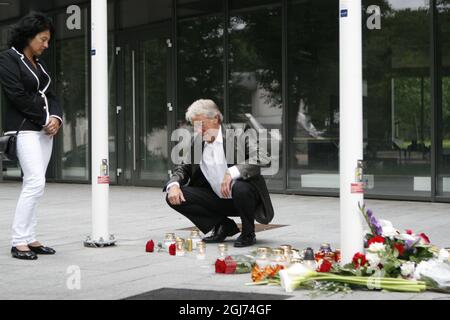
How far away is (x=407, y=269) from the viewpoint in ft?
15.6

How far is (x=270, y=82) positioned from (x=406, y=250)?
7.94 metres

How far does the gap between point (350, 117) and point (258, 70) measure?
7.70m

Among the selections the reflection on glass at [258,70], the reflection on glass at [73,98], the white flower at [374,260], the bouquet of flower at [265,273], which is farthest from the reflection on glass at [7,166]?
the white flower at [374,260]

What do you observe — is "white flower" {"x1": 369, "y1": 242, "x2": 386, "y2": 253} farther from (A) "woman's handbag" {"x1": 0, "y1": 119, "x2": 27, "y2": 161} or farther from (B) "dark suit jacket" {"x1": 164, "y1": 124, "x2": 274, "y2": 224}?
(A) "woman's handbag" {"x1": 0, "y1": 119, "x2": 27, "y2": 161}

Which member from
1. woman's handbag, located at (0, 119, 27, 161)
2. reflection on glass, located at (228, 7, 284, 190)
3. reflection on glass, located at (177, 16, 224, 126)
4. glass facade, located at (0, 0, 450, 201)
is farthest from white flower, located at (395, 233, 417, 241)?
reflection on glass, located at (177, 16, 224, 126)

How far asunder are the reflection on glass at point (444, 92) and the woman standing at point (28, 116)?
6404mm

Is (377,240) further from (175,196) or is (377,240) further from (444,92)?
(444,92)

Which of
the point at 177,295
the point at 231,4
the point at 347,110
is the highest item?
the point at 231,4

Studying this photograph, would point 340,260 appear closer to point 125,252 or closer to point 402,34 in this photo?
point 125,252

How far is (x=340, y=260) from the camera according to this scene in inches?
214

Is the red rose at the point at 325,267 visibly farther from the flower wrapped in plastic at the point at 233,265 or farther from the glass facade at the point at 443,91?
the glass facade at the point at 443,91

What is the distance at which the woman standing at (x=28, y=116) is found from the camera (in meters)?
6.18

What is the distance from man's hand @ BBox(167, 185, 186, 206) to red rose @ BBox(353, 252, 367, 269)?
6.83 feet
